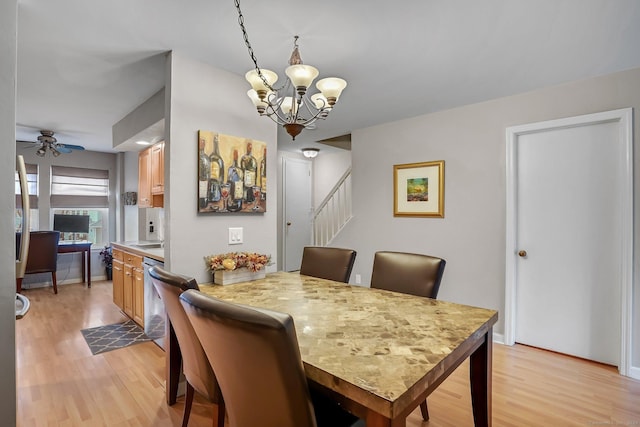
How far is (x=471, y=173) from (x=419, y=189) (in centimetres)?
57

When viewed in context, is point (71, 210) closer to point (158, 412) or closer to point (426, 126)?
point (158, 412)

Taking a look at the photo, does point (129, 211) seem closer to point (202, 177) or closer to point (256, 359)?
point (202, 177)

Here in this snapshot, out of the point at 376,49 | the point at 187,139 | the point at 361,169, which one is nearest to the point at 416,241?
the point at 361,169

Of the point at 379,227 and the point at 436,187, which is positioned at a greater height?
the point at 436,187

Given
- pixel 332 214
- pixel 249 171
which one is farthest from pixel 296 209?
pixel 249 171

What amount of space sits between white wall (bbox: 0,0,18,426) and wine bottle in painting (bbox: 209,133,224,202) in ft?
3.59

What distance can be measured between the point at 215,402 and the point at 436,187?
115 inches

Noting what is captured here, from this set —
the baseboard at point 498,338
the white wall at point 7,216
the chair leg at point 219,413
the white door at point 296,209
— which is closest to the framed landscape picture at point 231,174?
the white wall at point 7,216

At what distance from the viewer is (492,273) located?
10.2ft

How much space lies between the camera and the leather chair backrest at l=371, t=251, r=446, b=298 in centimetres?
190

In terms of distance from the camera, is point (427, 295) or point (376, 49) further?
point (376, 49)

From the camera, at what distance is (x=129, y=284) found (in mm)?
3451

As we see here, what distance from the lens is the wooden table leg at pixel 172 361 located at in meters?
1.96

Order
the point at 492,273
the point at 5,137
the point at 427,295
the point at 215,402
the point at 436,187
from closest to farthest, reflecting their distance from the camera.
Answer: the point at 5,137 → the point at 215,402 → the point at 427,295 → the point at 492,273 → the point at 436,187
